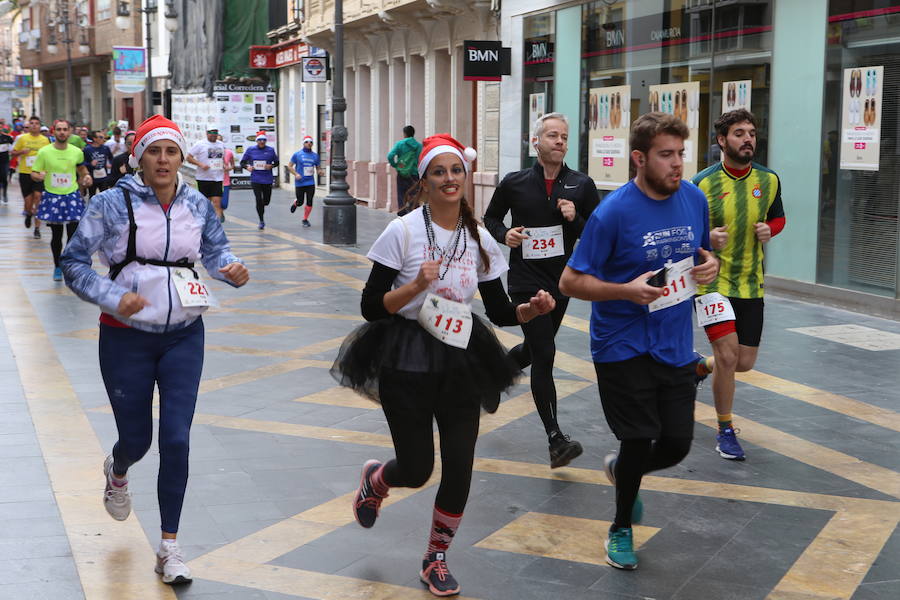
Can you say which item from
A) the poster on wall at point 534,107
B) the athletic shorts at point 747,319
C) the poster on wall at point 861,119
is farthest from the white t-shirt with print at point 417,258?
the poster on wall at point 534,107

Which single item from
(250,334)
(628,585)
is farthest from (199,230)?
(250,334)

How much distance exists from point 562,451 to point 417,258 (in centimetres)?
193

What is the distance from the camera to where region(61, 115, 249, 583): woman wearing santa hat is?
4613 millimetres

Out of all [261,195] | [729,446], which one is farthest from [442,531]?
[261,195]

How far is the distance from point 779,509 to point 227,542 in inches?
96.5

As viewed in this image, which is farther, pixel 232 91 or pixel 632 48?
pixel 232 91

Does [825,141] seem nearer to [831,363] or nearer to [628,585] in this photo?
[831,363]

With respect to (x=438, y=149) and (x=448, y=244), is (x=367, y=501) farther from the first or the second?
(x=438, y=149)

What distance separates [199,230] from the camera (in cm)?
479

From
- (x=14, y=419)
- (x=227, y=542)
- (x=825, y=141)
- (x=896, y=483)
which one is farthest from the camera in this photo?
(x=825, y=141)

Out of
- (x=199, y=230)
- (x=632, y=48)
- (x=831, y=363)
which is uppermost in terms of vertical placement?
(x=632, y=48)

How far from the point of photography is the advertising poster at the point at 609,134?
16.8 m

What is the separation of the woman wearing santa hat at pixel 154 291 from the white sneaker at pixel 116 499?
11.9 inches

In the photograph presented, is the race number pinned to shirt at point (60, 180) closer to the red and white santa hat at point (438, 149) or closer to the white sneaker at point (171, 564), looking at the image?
the white sneaker at point (171, 564)
